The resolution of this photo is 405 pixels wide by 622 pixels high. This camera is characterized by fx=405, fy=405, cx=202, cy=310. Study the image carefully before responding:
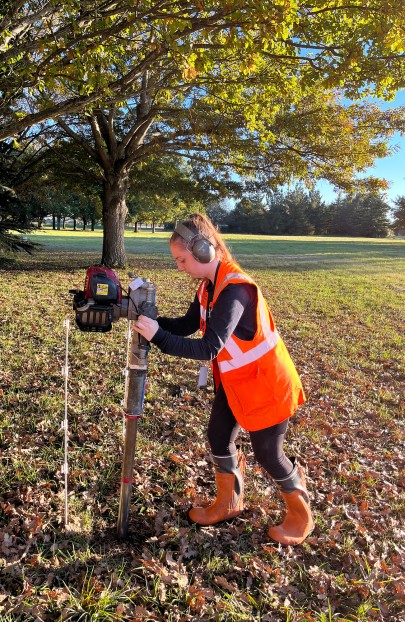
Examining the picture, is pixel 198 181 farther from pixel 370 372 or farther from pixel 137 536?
pixel 137 536

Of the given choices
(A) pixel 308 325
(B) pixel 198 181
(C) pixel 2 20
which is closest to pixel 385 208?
(B) pixel 198 181

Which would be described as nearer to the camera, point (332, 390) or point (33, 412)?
point (33, 412)

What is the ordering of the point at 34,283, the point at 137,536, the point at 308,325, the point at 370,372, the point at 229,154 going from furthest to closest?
the point at 229,154, the point at 34,283, the point at 308,325, the point at 370,372, the point at 137,536

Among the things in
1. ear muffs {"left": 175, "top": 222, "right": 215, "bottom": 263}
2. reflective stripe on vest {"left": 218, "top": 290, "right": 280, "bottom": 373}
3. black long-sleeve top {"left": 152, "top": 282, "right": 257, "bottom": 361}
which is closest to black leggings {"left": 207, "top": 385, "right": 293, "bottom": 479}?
reflective stripe on vest {"left": 218, "top": 290, "right": 280, "bottom": 373}

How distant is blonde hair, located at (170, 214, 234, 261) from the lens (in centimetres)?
231

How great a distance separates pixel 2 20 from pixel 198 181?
1386 centimetres

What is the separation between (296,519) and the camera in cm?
292

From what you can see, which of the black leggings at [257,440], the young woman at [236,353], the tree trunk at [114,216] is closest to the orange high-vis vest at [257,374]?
the young woman at [236,353]

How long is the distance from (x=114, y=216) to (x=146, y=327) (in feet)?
45.8

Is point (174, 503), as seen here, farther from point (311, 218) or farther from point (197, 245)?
point (311, 218)

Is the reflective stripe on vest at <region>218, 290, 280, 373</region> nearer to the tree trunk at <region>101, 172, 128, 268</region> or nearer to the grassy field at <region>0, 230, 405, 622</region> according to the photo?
the grassy field at <region>0, 230, 405, 622</region>

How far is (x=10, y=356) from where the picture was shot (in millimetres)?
5797

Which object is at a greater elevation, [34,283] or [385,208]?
[385,208]

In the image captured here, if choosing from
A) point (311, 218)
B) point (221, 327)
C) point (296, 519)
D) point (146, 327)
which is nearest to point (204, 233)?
point (221, 327)
